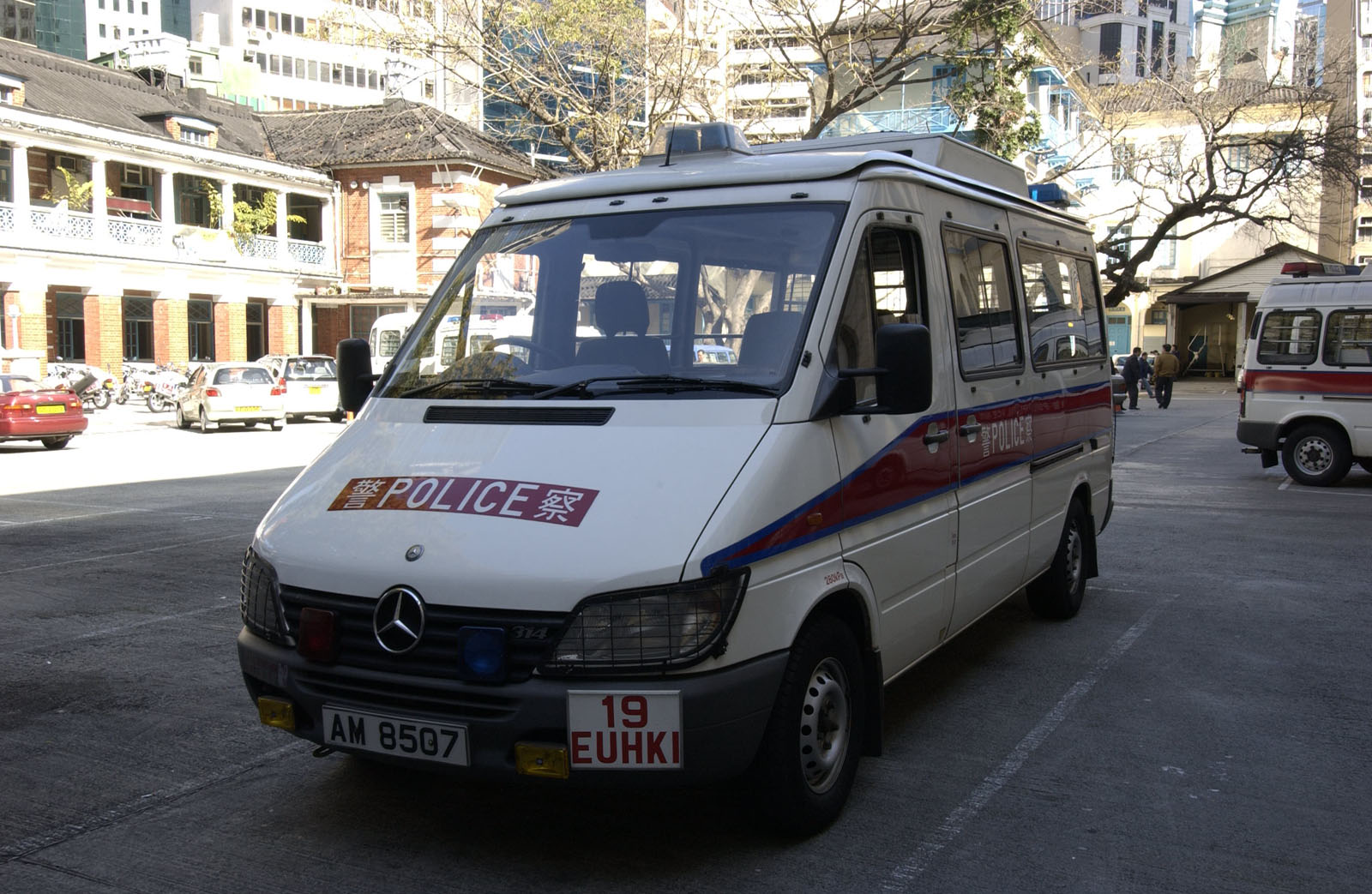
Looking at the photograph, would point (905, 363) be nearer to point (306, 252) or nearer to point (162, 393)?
point (162, 393)

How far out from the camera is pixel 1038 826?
430cm

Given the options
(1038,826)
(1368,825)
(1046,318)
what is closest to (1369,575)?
(1046,318)

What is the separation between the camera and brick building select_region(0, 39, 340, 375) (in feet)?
117

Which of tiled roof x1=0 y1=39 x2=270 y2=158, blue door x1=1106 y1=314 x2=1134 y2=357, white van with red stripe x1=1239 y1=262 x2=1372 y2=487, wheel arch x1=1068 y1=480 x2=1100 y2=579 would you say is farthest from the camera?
blue door x1=1106 y1=314 x2=1134 y2=357

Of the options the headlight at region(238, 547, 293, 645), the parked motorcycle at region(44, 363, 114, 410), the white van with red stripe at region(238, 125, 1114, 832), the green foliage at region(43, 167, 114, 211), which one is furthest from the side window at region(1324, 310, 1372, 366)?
the green foliage at region(43, 167, 114, 211)

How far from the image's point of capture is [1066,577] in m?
7.55

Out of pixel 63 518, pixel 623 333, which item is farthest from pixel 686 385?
pixel 63 518

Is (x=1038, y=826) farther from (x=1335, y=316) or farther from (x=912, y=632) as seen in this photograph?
(x=1335, y=316)

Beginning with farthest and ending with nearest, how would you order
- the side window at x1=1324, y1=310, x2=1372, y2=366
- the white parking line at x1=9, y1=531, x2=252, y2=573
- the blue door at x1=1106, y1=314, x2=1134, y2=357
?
the blue door at x1=1106, y1=314, x2=1134, y2=357 < the side window at x1=1324, y1=310, x2=1372, y2=366 < the white parking line at x1=9, y1=531, x2=252, y2=573

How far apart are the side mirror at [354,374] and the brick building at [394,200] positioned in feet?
122

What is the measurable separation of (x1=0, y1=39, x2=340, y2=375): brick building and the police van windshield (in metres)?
34.0

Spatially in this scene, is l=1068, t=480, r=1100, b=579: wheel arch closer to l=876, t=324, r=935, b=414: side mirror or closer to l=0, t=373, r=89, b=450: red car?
l=876, t=324, r=935, b=414: side mirror

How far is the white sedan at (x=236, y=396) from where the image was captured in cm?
2656

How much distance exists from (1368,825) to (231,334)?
41994mm
